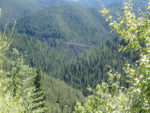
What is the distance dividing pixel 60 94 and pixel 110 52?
87.1 meters

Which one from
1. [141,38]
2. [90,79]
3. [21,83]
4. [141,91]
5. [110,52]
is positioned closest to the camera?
[141,91]

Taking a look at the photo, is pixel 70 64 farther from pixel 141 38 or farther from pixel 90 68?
pixel 141 38

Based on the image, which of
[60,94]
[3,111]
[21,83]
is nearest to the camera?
[3,111]

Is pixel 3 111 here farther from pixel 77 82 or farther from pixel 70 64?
pixel 70 64

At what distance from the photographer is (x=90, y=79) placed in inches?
6565

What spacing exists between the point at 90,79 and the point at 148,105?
163307mm

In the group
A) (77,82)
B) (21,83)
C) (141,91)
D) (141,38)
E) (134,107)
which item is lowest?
(77,82)

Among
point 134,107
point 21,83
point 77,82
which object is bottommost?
point 77,82

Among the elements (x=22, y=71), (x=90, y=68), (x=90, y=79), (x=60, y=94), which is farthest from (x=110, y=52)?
(x=22, y=71)

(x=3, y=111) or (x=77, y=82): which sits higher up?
(x=3, y=111)

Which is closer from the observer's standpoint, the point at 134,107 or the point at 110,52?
the point at 134,107

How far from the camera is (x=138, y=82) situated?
4.97m

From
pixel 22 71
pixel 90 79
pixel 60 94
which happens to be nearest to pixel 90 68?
pixel 90 79

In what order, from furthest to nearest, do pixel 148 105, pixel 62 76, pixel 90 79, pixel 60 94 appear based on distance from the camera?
pixel 62 76 → pixel 90 79 → pixel 60 94 → pixel 148 105
